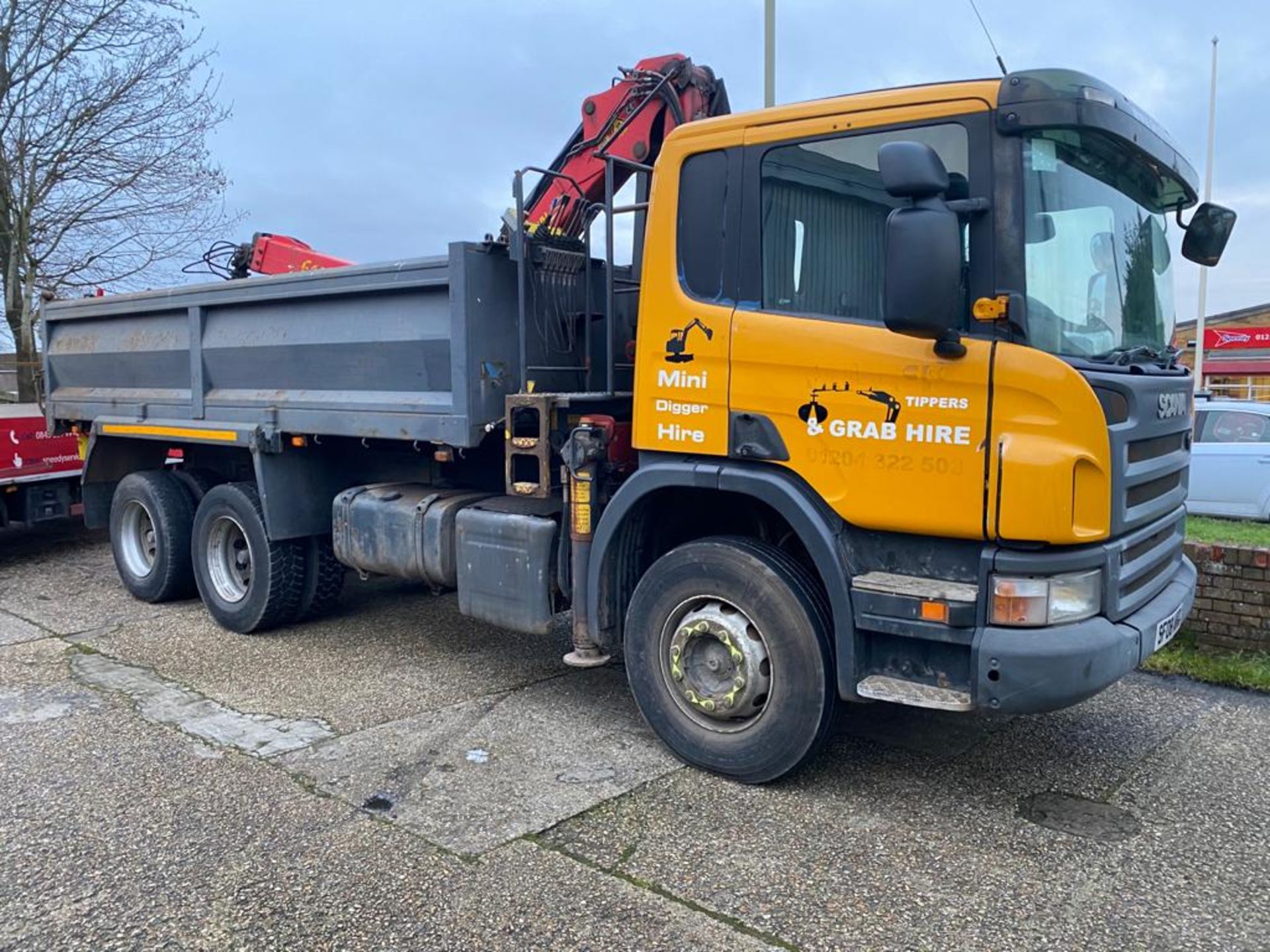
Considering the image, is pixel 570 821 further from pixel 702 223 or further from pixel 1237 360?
pixel 1237 360

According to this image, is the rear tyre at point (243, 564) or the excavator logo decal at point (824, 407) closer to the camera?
the excavator logo decal at point (824, 407)

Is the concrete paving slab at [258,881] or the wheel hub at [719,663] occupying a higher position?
the wheel hub at [719,663]

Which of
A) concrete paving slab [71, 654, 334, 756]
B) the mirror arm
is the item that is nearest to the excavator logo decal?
the mirror arm

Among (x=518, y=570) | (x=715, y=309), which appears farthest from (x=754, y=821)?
(x=715, y=309)

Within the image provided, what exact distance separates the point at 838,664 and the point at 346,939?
2.01m

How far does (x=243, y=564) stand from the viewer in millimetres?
7102

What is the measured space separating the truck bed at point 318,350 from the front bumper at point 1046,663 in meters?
2.73

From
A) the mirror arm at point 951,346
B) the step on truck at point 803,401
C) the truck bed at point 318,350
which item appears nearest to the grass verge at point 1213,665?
the step on truck at point 803,401

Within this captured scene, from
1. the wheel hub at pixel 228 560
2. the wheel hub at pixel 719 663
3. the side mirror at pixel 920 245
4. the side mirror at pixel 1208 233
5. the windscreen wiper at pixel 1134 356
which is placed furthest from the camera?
the wheel hub at pixel 228 560

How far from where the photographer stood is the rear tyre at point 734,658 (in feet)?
13.4

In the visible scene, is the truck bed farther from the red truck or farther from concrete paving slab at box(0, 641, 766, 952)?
concrete paving slab at box(0, 641, 766, 952)

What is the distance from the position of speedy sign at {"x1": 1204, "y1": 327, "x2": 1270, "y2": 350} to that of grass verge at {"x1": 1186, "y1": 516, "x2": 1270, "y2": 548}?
82.2 feet

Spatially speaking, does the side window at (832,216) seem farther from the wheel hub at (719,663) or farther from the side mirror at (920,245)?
the wheel hub at (719,663)

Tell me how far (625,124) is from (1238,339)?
30.6m
